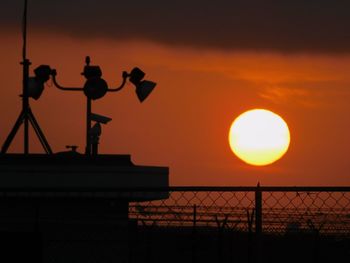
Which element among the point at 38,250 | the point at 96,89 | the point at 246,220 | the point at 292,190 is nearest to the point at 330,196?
the point at 292,190

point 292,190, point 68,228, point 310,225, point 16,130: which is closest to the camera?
point 292,190

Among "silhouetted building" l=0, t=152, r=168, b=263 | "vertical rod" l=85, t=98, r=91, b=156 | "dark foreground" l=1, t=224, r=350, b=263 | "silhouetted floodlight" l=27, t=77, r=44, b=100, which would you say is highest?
"silhouetted floodlight" l=27, t=77, r=44, b=100

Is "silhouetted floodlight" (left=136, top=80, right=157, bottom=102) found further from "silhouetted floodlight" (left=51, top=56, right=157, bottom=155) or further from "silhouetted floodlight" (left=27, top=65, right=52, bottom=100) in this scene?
"silhouetted floodlight" (left=27, top=65, right=52, bottom=100)

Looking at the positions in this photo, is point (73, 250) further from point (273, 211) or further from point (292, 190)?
point (292, 190)

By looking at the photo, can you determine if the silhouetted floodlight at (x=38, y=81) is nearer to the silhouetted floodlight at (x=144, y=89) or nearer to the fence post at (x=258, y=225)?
the silhouetted floodlight at (x=144, y=89)

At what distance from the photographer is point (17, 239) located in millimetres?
12508

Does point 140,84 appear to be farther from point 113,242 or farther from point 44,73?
point 113,242

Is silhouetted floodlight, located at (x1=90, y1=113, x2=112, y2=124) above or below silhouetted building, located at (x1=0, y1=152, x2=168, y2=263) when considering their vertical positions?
above

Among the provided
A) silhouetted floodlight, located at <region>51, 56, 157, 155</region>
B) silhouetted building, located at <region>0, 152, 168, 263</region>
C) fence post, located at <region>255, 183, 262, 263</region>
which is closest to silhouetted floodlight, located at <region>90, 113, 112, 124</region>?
silhouetted floodlight, located at <region>51, 56, 157, 155</region>

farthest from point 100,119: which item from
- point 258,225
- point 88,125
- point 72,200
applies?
point 258,225

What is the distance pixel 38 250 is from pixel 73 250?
20.2ft

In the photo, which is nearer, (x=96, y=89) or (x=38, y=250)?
(x=38, y=250)

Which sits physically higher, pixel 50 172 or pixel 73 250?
pixel 50 172

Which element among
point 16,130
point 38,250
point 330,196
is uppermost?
point 16,130
